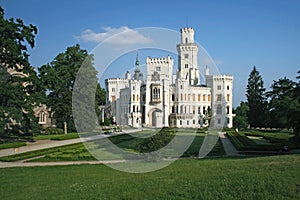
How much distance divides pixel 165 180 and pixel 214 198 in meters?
2.21

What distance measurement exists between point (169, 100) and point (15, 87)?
43525 millimetres

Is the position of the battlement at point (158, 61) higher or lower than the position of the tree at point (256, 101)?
higher

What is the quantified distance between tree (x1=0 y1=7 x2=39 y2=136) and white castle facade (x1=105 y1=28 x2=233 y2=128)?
33.3m

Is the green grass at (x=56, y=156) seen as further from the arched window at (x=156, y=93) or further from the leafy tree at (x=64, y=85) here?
the arched window at (x=156, y=93)

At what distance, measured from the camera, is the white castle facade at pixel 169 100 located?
216 ft

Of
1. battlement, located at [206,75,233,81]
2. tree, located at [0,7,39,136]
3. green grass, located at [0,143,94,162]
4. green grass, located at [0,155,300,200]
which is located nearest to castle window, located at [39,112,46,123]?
tree, located at [0,7,39,136]

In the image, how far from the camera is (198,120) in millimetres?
67562

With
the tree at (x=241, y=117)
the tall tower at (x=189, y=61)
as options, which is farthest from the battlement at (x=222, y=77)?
the tree at (x=241, y=117)

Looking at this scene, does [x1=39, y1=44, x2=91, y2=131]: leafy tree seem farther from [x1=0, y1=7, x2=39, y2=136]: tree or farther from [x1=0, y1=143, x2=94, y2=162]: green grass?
[x1=0, y1=143, x2=94, y2=162]: green grass

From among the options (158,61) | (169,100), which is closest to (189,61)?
(158,61)

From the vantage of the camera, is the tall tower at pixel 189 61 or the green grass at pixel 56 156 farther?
the tall tower at pixel 189 61

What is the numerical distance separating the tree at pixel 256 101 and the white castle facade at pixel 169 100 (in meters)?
4.75

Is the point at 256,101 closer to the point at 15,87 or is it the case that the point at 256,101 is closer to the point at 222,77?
the point at 222,77

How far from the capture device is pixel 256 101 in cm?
6688
